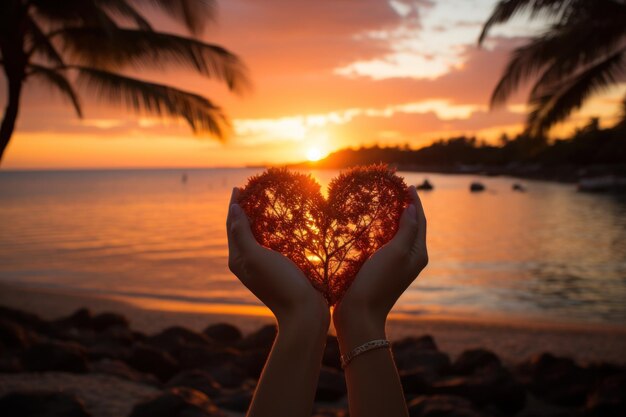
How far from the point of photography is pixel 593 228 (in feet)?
77.2

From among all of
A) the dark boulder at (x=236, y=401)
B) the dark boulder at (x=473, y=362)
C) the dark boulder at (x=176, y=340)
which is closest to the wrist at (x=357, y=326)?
the dark boulder at (x=236, y=401)

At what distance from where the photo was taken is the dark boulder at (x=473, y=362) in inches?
217

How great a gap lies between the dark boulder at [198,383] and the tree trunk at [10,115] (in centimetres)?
390

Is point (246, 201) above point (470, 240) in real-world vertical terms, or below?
above

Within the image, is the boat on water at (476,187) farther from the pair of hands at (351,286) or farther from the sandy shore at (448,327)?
the pair of hands at (351,286)

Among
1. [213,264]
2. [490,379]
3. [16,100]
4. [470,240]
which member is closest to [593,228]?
[470,240]

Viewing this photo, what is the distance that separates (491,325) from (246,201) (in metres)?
7.29

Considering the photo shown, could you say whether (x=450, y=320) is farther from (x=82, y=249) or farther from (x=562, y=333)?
(x=82, y=249)

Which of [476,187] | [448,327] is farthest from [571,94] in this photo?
[476,187]

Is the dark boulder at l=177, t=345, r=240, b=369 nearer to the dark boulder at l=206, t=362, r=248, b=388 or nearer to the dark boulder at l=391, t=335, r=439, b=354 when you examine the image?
the dark boulder at l=206, t=362, r=248, b=388

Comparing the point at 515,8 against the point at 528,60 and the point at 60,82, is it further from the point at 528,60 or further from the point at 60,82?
the point at 60,82

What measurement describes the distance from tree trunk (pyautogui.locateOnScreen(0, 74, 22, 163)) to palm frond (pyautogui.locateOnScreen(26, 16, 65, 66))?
2.00 feet

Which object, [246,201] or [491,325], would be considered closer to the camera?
[246,201]

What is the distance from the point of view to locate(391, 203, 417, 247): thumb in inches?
73.5
